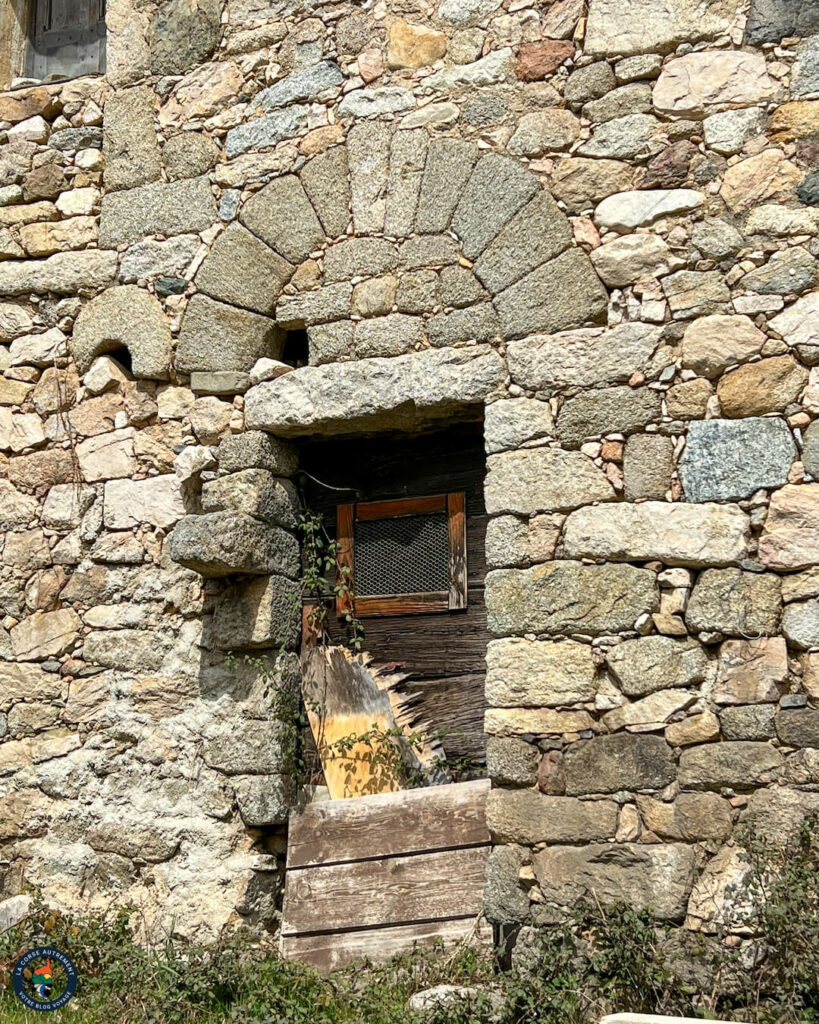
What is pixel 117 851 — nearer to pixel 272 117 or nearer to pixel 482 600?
pixel 482 600

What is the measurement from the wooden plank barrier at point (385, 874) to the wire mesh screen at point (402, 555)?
2.82 ft

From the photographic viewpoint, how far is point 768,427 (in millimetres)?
4078

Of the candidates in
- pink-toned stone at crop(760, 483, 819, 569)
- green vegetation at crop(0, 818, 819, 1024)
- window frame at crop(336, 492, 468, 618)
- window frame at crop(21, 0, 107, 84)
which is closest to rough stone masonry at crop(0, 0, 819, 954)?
pink-toned stone at crop(760, 483, 819, 569)

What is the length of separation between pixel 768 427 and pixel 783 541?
405mm

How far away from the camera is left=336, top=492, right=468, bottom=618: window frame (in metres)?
4.84

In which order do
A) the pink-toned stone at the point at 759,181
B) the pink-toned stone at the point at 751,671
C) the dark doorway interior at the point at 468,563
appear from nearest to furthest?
1. the pink-toned stone at the point at 751,671
2. the pink-toned stone at the point at 759,181
3. the dark doorway interior at the point at 468,563

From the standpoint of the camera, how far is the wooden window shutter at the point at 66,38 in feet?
19.1

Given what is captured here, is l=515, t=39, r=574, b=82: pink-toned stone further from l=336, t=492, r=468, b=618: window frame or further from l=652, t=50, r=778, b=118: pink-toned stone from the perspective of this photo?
l=336, t=492, r=468, b=618: window frame

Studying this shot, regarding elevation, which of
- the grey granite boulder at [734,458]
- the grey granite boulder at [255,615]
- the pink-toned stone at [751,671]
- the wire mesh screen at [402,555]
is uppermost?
the grey granite boulder at [734,458]

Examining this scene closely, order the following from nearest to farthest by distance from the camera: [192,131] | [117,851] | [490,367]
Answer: [490,367] → [117,851] → [192,131]

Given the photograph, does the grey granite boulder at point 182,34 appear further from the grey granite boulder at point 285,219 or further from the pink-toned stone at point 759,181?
the pink-toned stone at point 759,181

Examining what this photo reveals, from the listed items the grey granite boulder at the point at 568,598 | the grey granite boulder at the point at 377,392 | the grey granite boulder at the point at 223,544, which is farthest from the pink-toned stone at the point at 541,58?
the grey granite boulder at the point at 223,544

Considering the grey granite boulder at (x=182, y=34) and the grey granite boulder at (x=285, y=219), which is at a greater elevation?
the grey granite boulder at (x=182, y=34)

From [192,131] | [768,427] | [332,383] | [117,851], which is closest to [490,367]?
[332,383]
